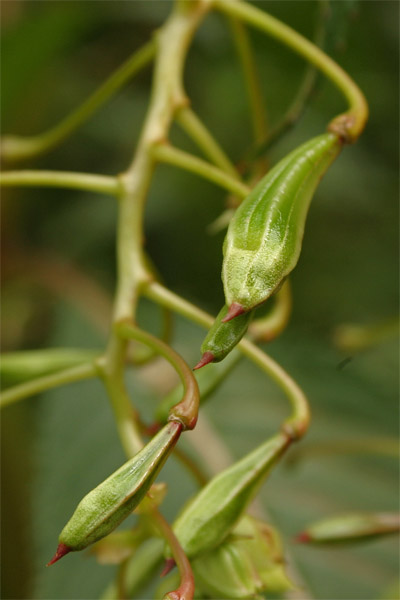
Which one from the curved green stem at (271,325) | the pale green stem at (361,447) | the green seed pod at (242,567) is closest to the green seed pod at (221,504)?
the green seed pod at (242,567)

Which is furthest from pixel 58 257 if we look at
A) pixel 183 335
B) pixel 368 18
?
pixel 368 18

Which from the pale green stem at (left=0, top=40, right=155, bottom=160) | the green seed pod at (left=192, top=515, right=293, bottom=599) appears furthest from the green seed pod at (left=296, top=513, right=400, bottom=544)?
the pale green stem at (left=0, top=40, right=155, bottom=160)

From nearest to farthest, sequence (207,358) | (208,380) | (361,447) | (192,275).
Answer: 1. (207,358)
2. (208,380)
3. (361,447)
4. (192,275)

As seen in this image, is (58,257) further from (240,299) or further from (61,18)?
(240,299)

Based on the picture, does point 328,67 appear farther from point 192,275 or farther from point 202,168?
point 192,275

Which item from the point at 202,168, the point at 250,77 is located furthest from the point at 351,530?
the point at 250,77

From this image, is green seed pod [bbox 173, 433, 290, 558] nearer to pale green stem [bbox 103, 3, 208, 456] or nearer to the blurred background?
pale green stem [bbox 103, 3, 208, 456]
